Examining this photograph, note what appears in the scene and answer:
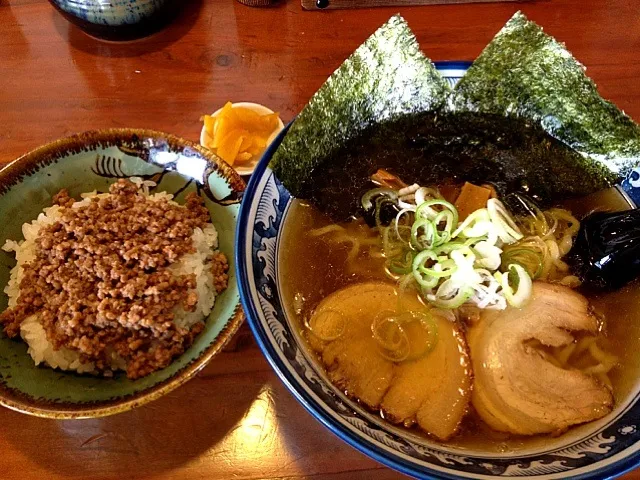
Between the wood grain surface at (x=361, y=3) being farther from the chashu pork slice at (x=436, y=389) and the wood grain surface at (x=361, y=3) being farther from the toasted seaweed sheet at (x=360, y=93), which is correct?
the chashu pork slice at (x=436, y=389)

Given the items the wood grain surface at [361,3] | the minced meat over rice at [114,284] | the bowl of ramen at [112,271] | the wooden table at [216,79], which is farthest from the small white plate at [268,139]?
the wood grain surface at [361,3]

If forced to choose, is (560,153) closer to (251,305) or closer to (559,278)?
(559,278)

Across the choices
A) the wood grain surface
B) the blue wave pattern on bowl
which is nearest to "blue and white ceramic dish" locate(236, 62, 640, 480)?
the blue wave pattern on bowl

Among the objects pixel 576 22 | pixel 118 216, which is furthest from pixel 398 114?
pixel 576 22

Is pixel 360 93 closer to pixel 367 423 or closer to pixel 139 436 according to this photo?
pixel 367 423

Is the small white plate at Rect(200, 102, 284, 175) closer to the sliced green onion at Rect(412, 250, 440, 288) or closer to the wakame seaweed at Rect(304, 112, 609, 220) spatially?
the wakame seaweed at Rect(304, 112, 609, 220)

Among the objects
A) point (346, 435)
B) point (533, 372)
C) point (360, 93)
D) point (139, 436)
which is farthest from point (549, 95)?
point (139, 436)
